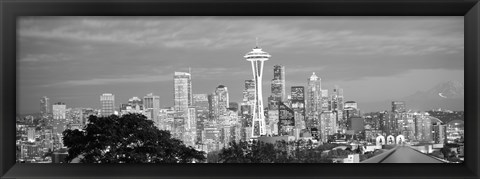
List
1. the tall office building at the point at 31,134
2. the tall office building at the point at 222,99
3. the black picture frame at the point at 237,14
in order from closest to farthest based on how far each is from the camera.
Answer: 1. the black picture frame at the point at 237,14
2. the tall office building at the point at 31,134
3. the tall office building at the point at 222,99

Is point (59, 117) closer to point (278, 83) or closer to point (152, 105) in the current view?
point (152, 105)

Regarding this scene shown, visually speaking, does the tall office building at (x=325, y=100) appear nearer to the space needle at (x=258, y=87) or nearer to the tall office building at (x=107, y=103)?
the space needle at (x=258, y=87)

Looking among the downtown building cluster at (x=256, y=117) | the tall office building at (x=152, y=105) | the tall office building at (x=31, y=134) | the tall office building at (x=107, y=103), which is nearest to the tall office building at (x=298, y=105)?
the downtown building cluster at (x=256, y=117)

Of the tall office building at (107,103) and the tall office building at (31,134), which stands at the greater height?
the tall office building at (107,103)

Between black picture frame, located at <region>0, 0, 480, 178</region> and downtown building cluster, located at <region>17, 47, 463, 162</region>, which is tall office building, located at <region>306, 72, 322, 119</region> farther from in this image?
black picture frame, located at <region>0, 0, 480, 178</region>

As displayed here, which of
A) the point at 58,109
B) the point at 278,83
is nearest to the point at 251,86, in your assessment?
the point at 278,83

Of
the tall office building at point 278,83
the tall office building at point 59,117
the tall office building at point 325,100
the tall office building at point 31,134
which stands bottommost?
the tall office building at point 31,134

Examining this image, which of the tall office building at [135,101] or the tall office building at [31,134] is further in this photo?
the tall office building at [135,101]
